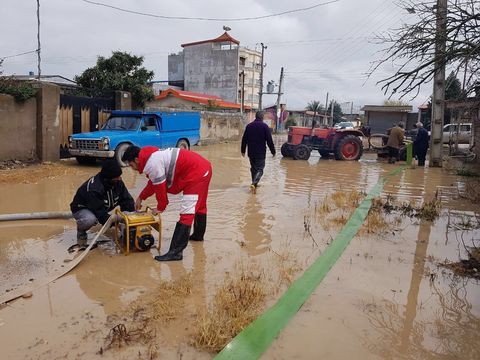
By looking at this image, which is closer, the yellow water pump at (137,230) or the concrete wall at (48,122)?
the yellow water pump at (137,230)

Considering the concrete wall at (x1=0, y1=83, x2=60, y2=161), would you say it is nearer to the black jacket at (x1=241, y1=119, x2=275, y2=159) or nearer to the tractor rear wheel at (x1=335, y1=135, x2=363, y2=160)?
the black jacket at (x1=241, y1=119, x2=275, y2=159)

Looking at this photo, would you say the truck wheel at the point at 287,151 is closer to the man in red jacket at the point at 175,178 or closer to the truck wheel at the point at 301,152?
the truck wheel at the point at 301,152

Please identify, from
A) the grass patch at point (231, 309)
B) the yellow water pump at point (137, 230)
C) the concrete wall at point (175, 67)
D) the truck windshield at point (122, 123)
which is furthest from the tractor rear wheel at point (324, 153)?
the concrete wall at point (175, 67)

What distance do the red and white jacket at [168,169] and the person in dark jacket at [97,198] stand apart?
1.40 ft

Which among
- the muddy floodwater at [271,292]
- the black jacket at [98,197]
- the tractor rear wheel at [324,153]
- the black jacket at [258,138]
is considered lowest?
the muddy floodwater at [271,292]

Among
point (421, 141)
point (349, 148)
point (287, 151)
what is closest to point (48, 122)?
point (287, 151)

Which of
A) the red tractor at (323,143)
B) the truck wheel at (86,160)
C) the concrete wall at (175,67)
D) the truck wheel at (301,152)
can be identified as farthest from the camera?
the concrete wall at (175,67)

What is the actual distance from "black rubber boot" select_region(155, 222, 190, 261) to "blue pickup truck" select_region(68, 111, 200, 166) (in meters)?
6.35

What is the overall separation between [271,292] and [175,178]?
5.70ft

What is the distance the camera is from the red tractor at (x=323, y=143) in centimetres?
1575

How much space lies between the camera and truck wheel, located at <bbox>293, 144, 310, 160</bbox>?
15641 millimetres

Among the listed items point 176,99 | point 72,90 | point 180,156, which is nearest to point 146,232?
point 180,156

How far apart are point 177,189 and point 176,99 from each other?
30.1 metres

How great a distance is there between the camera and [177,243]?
4816 mm
